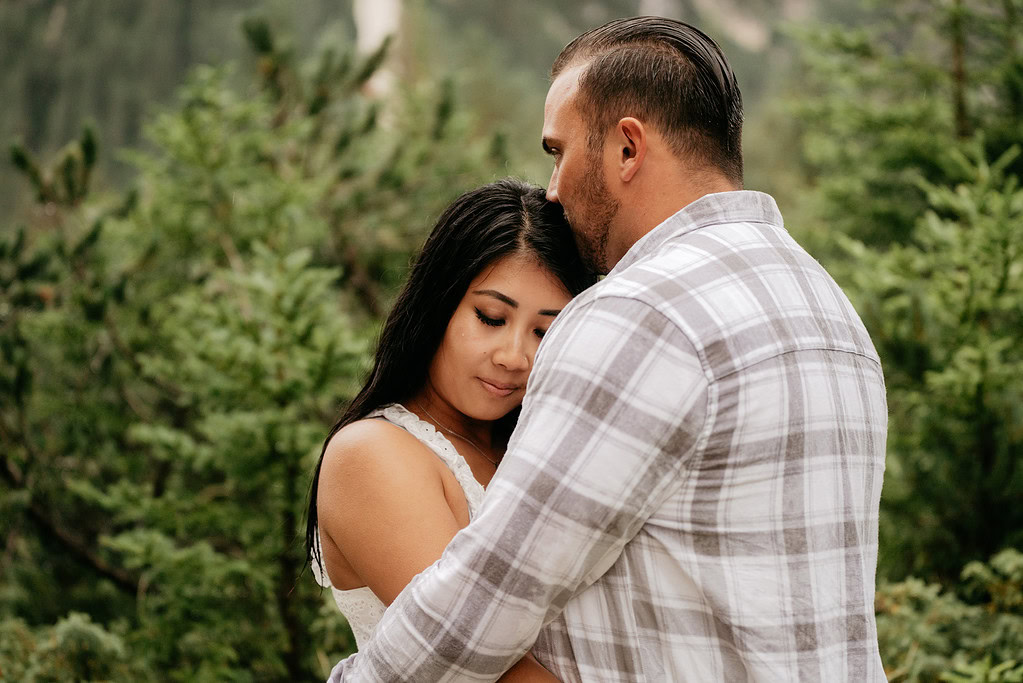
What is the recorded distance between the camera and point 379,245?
22.7 ft

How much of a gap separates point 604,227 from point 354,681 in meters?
0.89

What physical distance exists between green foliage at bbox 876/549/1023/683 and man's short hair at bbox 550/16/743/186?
7.48 feet

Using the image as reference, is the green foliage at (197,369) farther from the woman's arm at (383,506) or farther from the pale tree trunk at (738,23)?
the pale tree trunk at (738,23)

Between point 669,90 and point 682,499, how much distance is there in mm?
712

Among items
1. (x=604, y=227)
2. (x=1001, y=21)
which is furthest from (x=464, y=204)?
(x=1001, y=21)

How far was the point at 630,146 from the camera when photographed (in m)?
1.52

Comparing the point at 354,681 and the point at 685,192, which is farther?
the point at 685,192

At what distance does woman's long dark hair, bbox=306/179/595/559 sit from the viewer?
195 cm

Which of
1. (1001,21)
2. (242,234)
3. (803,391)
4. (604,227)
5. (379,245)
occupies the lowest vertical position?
(379,245)

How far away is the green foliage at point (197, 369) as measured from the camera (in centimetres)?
367

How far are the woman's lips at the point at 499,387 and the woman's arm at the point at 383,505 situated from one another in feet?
0.77

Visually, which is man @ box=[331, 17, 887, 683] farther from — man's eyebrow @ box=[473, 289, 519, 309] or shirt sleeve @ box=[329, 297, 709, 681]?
man's eyebrow @ box=[473, 289, 519, 309]

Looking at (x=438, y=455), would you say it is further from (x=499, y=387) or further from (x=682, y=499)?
(x=682, y=499)

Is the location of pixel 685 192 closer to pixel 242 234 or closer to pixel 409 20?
pixel 242 234
